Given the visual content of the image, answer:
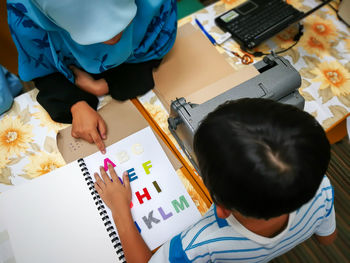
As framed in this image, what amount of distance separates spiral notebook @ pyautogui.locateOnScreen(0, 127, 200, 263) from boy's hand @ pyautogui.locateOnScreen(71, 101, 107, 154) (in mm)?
50

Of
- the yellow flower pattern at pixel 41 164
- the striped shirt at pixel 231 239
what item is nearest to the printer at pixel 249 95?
the striped shirt at pixel 231 239

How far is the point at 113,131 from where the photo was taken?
0.72 m

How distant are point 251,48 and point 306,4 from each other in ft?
1.07

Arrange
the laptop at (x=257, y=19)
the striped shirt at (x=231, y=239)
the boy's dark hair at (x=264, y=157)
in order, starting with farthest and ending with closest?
the laptop at (x=257, y=19) → the striped shirt at (x=231, y=239) → the boy's dark hair at (x=264, y=157)

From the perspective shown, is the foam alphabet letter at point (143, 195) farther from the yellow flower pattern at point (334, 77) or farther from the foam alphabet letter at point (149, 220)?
the yellow flower pattern at point (334, 77)

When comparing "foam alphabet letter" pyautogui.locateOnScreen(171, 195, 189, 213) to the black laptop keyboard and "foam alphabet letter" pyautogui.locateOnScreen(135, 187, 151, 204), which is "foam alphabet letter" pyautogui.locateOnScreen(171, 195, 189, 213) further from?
the black laptop keyboard

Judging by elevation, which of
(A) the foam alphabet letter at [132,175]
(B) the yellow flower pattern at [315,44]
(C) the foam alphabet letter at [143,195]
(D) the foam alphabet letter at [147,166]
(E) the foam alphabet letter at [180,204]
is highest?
(B) the yellow flower pattern at [315,44]

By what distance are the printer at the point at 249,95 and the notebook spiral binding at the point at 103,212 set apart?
0.25 m

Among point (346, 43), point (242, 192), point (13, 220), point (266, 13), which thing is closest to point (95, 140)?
point (13, 220)

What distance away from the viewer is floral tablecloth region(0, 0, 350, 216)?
68 cm

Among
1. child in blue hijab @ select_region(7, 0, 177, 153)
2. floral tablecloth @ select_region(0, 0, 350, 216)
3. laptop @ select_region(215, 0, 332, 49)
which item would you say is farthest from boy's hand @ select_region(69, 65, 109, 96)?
laptop @ select_region(215, 0, 332, 49)

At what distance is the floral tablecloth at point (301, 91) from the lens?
68cm

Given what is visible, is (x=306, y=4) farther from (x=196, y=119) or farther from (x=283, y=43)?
(x=196, y=119)

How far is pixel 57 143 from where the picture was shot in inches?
27.8
